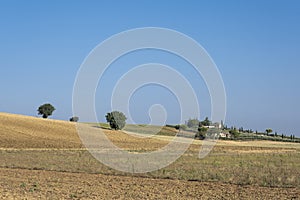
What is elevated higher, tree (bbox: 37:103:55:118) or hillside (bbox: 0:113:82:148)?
tree (bbox: 37:103:55:118)

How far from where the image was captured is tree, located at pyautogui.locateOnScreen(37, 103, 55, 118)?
406 feet

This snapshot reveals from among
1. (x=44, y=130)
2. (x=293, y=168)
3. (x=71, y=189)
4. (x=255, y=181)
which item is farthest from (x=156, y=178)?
(x=44, y=130)

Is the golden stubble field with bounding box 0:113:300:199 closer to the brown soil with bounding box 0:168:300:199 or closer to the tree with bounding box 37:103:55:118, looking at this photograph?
the brown soil with bounding box 0:168:300:199

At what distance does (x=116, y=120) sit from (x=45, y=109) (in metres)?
29.0

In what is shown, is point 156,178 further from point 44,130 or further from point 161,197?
point 44,130

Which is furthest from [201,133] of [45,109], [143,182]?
[143,182]

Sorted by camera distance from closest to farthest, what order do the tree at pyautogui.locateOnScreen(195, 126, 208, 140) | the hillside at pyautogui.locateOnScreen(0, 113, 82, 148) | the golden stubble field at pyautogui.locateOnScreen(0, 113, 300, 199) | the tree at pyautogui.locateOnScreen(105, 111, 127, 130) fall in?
the golden stubble field at pyautogui.locateOnScreen(0, 113, 300, 199)
the hillside at pyautogui.locateOnScreen(0, 113, 82, 148)
the tree at pyautogui.locateOnScreen(105, 111, 127, 130)
the tree at pyautogui.locateOnScreen(195, 126, 208, 140)

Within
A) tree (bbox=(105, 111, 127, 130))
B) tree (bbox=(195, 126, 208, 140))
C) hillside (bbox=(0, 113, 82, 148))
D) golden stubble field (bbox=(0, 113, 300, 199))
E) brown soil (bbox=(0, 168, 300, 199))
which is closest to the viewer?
brown soil (bbox=(0, 168, 300, 199))

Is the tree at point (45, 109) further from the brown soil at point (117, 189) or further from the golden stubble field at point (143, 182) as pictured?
the brown soil at point (117, 189)

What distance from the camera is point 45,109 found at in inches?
4889

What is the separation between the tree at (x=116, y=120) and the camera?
103 m

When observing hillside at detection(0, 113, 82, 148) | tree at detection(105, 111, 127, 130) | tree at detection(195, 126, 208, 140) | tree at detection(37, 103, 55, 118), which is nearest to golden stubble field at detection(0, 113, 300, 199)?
hillside at detection(0, 113, 82, 148)

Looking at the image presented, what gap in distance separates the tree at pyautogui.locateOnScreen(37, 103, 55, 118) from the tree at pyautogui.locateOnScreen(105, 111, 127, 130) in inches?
949

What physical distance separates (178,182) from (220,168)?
778 cm
